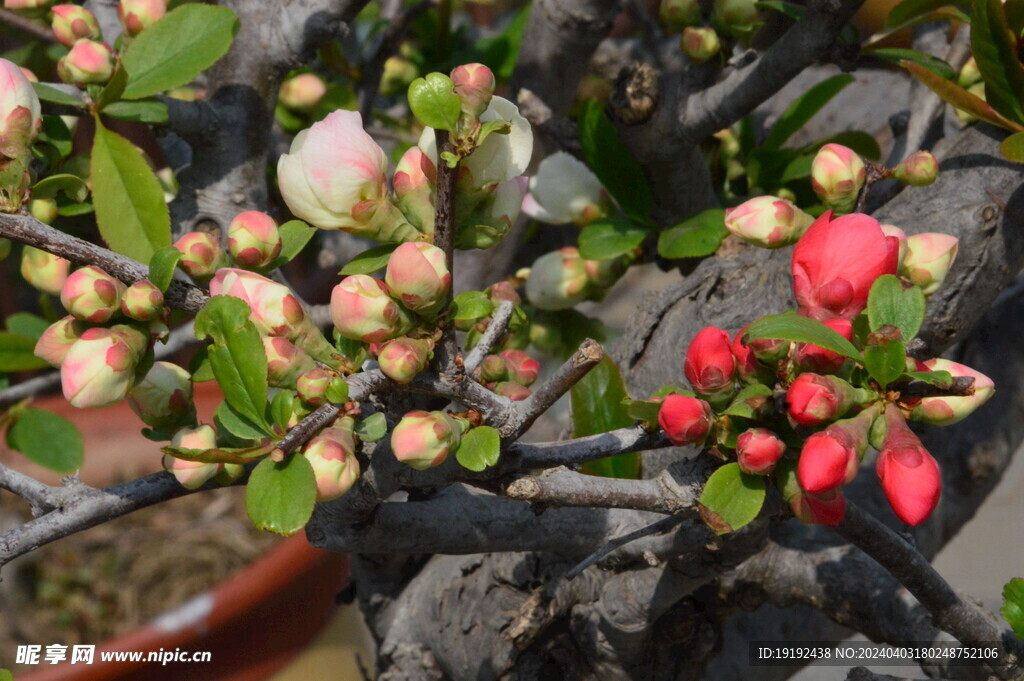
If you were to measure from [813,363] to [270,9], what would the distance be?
2.00 feet

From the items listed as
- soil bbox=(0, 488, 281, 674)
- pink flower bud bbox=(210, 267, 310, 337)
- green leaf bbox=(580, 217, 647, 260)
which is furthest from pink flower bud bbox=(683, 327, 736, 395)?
soil bbox=(0, 488, 281, 674)

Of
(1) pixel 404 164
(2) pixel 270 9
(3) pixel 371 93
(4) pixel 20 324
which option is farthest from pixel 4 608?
(1) pixel 404 164

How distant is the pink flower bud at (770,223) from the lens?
58 cm

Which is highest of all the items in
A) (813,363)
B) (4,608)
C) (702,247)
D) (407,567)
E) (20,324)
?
(813,363)

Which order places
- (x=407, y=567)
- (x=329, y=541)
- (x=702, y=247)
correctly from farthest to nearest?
(x=407, y=567) < (x=702, y=247) < (x=329, y=541)

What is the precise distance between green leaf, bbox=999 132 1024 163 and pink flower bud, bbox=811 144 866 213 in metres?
0.10

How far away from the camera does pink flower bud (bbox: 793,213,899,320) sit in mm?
453

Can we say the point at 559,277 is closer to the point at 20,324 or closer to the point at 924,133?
the point at 924,133

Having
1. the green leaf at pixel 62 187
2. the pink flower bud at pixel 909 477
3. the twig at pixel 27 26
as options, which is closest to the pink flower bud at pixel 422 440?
the pink flower bud at pixel 909 477

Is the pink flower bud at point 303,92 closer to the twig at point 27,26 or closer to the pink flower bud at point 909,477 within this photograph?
the twig at point 27,26

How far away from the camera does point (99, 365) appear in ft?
1.46

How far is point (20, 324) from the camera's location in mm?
988

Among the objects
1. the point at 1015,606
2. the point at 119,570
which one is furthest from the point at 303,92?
the point at 119,570

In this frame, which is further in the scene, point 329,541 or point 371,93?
point 371,93
